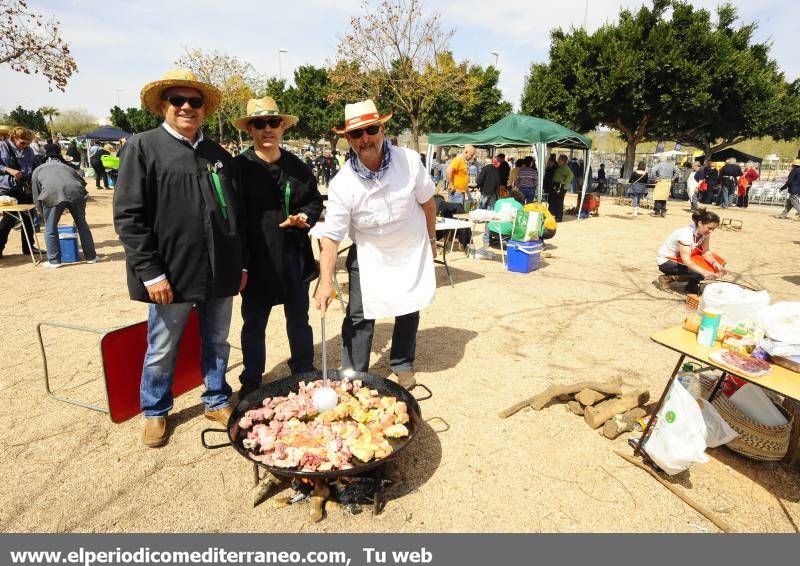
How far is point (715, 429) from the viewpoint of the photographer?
2.76m

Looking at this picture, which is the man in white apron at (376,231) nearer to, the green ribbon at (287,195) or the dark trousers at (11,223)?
the green ribbon at (287,195)

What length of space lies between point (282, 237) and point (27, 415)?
87.0 inches

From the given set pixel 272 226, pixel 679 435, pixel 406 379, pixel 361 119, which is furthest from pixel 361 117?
pixel 679 435

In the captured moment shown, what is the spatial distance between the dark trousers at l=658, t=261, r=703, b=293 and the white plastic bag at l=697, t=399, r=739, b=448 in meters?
3.99

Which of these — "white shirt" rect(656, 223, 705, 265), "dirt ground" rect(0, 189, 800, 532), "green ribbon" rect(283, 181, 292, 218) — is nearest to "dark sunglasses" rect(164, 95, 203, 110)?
"green ribbon" rect(283, 181, 292, 218)

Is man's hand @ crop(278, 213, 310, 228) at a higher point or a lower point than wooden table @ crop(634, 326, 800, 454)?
higher

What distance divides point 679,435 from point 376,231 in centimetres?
215

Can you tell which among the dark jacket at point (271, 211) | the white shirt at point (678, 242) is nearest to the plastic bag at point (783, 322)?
the dark jacket at point (271, 211)

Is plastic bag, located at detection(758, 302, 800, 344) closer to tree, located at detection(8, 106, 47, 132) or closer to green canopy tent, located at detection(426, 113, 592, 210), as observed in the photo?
green canopy tent, located at detection(426, 113, 592, 210)

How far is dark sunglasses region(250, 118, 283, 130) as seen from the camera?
9.38 ft

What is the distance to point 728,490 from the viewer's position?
101 inches

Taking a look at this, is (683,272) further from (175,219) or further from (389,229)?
(175,219)

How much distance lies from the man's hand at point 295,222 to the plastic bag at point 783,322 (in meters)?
2.76

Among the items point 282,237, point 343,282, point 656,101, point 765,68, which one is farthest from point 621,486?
point 765,68
